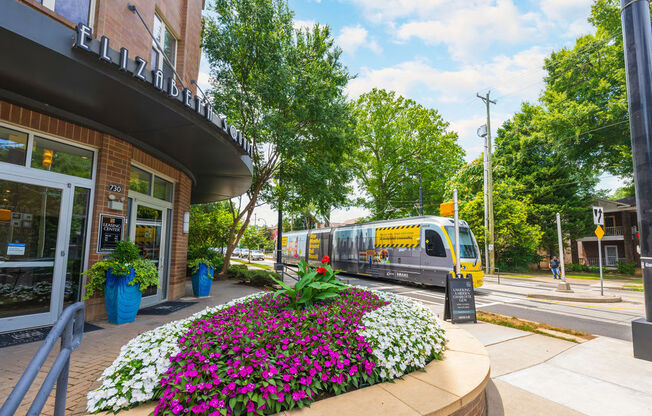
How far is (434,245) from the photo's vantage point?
13359 millimetres

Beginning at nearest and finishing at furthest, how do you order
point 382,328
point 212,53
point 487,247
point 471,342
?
point 382,328
point 471,342
point 212,53
point 487,247

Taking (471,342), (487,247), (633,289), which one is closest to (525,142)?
(487,247)

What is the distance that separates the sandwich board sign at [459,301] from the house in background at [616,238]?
95.7 ft

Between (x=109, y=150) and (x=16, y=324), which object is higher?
(x=109, y=150)

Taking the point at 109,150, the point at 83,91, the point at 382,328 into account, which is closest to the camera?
the point at 382,328

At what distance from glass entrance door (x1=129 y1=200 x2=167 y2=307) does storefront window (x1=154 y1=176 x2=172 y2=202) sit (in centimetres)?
33

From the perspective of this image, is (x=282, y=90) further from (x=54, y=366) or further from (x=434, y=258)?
(x=54, y=366)

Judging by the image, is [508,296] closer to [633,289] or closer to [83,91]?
[633,289]

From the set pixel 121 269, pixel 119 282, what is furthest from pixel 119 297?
pixel 121 269

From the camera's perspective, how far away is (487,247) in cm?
2191

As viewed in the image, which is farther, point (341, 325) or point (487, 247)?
point (487, 247)

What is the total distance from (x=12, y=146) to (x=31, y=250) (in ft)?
5.34

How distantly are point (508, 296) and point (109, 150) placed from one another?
515 inches

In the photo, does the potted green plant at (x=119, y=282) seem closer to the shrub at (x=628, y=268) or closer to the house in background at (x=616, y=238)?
the shrub at (x=628, y=268)
